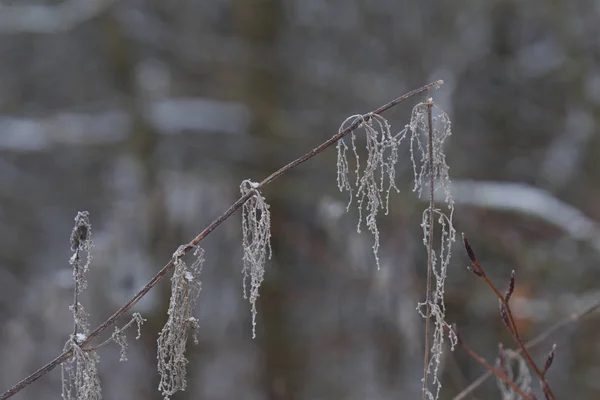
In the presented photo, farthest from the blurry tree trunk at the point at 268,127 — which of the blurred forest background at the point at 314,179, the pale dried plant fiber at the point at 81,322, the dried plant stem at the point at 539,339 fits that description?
the pale dried plant fiber at the point at 81,322

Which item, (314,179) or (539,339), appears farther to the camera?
(314,179)

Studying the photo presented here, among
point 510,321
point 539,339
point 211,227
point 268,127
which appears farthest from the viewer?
point 268,127

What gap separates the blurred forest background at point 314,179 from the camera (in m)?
2.39

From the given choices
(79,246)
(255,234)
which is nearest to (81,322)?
(79,246)

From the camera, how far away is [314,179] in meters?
2.65

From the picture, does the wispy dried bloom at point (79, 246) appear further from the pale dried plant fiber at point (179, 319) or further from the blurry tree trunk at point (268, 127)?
the blurry tree trunk at point (268, 127)

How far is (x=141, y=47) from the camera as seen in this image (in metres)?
3.30

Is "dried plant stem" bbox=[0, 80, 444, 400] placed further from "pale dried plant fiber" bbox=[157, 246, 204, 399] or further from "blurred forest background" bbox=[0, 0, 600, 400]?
"blurred forest background" bbox=[0, 0, 600, 400]

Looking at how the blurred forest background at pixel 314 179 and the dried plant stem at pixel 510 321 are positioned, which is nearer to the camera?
the dried plant stem at pixel 510 321

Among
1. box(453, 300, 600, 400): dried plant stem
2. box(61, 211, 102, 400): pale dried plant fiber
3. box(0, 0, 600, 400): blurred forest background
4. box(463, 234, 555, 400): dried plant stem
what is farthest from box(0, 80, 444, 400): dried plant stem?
box(0, 0, 600, 400): blurred forest background

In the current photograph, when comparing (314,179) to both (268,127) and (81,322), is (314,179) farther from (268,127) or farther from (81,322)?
(81,322)

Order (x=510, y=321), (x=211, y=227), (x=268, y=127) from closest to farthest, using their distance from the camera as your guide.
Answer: (x=211, y=227), (x=510, y=321), (x=268, y=127)

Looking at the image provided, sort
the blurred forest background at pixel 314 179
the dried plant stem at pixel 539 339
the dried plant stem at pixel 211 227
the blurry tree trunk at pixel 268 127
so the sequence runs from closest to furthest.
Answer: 1. the dried plant stem at pixel 211 227
2. the dried plant stem at pixel 539 339
3. the blurred forest background at pixel 314 179
4. the blurry tree trunk at pixel 268 127

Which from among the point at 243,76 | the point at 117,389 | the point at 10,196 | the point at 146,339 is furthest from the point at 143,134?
the point at 10,196
